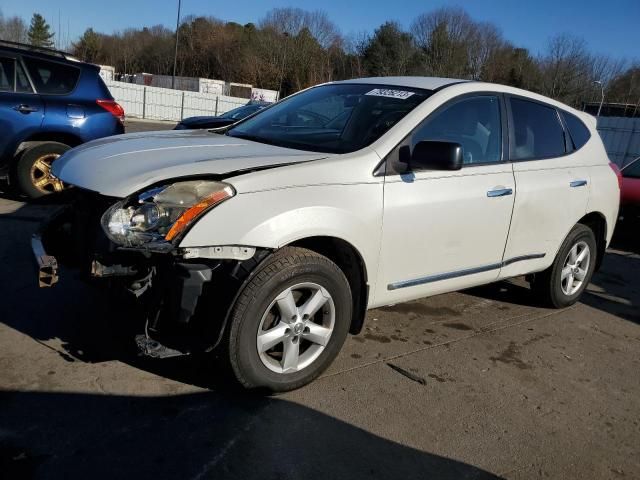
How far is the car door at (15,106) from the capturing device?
6.26 metres

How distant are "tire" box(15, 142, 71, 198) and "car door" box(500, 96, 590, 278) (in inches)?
195

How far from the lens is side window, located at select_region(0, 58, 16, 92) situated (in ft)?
20.9

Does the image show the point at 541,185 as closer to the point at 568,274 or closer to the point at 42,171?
the point at 568,274

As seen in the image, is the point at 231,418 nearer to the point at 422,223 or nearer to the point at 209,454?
the point at 209,454

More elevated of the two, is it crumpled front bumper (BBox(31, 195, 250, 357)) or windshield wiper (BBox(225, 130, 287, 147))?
windshield wiper (BBox(225, 130, 287, 147))

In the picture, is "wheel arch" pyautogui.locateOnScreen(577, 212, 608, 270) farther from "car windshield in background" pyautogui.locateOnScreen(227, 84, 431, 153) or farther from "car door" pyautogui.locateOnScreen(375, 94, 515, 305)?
"car windshield in background" pyautogui.locateOnScreen(227, 84, 431, 153)

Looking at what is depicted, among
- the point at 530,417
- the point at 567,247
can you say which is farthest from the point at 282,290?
the point at 567,247

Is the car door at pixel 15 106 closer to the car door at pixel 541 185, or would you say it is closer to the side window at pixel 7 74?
the side window at pixel 7 74

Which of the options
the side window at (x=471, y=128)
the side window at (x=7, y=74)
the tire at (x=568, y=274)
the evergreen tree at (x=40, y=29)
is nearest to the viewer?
the side window at (x=471, y=128)

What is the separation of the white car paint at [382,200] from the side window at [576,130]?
262mm

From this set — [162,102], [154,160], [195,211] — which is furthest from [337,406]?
[162,102]

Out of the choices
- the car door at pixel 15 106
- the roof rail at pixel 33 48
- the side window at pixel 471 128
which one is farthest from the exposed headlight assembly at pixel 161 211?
the roof rail at pixel 33 48

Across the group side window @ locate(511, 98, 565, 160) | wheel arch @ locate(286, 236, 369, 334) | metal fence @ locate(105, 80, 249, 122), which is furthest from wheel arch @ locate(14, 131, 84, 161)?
metal fence @ locate(105, 80, 249, 122)

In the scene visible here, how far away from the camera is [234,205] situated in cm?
273
